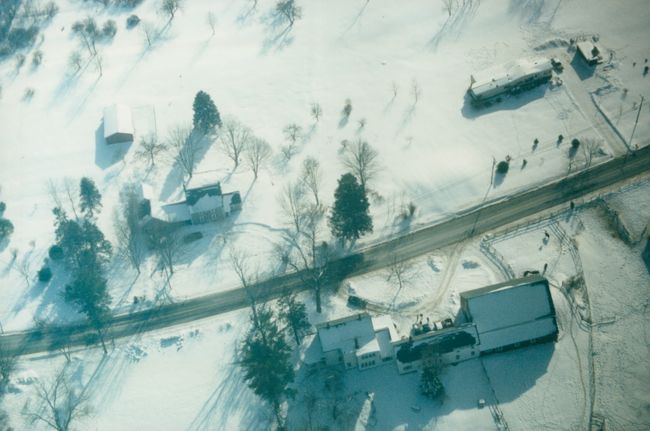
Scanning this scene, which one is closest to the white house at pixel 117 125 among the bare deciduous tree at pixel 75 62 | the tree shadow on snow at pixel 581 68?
the bare deciduous tree at pixel 75 62

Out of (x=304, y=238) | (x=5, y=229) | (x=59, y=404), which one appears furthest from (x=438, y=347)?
(x=5, y=229)

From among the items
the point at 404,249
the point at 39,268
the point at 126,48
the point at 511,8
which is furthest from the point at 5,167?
the point at 511,8

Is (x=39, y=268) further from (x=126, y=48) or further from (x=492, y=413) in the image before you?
(x=492, y=413)

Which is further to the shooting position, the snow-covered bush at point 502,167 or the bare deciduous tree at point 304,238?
the snow-covered bush at point 502,167

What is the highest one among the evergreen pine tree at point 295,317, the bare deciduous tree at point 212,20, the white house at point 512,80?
the bare deciduous tree at point 212,20

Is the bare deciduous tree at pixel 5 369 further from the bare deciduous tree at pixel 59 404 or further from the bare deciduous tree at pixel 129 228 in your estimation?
the bare deciduous tree at pixel 129 228

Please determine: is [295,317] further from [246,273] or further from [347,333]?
[246,273]
